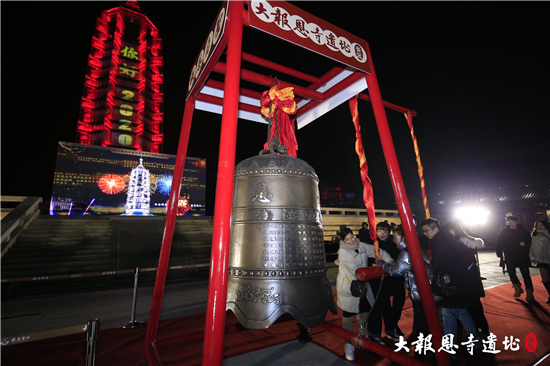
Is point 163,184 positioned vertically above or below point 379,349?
above

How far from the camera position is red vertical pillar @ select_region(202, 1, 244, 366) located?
1642mm

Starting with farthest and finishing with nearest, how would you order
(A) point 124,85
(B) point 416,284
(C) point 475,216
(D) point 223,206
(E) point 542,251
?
(A) point 124,85, (C) point 475,216, (E) point 542,251, (B) point 416,284, (D) point 223,206

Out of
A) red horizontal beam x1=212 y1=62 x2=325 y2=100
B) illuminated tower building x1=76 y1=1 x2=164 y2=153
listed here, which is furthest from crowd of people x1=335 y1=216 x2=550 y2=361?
illuminated tower building x1=76 y1=1 x2=164 y2=153

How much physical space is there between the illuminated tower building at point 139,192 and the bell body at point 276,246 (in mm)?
17795

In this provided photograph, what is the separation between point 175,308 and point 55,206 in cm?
1535

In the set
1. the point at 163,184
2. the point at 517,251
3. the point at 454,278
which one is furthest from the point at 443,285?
the point at 163,184

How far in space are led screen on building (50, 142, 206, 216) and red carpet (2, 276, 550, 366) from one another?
1550 cm

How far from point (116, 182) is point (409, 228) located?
63.2 ft

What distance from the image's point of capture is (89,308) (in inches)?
203

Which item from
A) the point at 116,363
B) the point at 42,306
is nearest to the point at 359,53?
the point at 116,363

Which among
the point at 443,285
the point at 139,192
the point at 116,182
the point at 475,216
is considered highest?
the point at 116,182

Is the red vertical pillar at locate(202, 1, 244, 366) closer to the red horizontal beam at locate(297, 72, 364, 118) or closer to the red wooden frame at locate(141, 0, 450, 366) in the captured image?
the red wooden frame at locate(141, 0, 450, 366)

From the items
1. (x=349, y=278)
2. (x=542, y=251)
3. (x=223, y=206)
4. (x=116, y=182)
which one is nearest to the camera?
(x=223, y=206)

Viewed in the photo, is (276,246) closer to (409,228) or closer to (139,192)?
(409,228)
